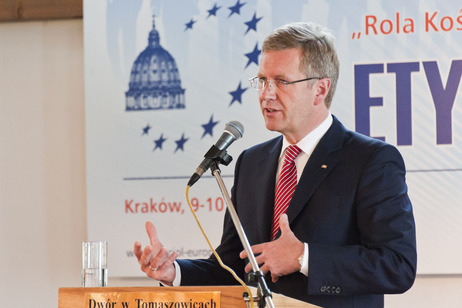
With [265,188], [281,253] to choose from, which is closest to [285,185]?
[265,188]

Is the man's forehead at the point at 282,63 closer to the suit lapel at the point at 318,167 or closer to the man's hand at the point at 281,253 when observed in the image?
the suit lapel at the point at 318,167

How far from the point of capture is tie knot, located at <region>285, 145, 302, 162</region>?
7.82 ft

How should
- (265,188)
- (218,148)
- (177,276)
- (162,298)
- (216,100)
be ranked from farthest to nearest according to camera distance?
(216,100)
(265,188)
(177,276)
(218,148)
(162,298)

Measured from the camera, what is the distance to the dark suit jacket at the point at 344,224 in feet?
6.63

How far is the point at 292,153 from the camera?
2393 mm

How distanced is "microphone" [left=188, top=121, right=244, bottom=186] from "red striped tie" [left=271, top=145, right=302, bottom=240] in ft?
1.83

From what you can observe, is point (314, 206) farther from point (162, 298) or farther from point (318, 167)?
point (162, 298)

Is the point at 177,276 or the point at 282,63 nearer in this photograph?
the point at 177,276

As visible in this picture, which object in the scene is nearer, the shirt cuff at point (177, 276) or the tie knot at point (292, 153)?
the shirt cuff at point (177, 276)

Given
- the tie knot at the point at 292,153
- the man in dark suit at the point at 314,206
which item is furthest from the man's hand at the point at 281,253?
the tie knot at the point at 292,153

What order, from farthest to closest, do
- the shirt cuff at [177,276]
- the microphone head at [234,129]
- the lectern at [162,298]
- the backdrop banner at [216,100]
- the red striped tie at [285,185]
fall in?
1. the backdrop banner at [216,100]
2. the red striped tie at [285,185]
3. the shirt cuff at [177,276]
4. the microphone head at [234,129]
5. the lectern at [162,298]

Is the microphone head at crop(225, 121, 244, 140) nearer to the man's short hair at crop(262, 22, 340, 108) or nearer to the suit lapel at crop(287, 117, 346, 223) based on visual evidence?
the suit lapel at crop(287, 117, 346, 223)

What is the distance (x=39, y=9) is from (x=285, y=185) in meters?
2.11

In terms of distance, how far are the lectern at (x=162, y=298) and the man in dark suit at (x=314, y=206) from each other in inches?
8.5
